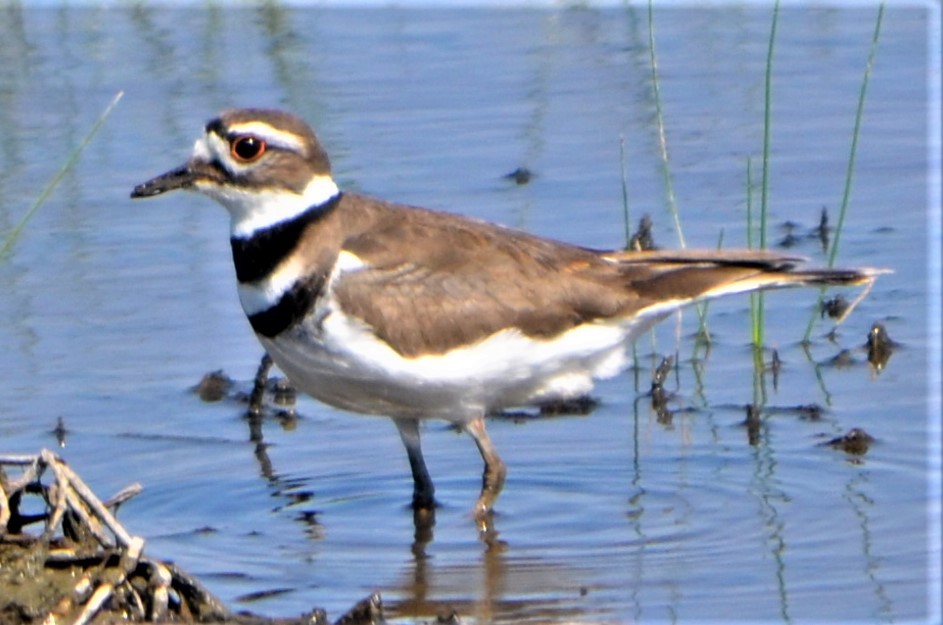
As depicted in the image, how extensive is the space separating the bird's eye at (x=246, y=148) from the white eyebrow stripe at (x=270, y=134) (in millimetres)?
20

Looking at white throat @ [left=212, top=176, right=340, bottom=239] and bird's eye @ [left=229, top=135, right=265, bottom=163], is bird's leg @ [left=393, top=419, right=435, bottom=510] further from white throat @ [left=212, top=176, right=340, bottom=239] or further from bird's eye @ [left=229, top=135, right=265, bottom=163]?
bird's eye @ [left=229, top=135, right=265, bottom=163]

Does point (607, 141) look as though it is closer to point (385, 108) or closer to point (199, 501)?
point (385, 108)

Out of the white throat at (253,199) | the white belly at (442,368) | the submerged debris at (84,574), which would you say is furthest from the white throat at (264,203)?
the submerged debris at (84,574)

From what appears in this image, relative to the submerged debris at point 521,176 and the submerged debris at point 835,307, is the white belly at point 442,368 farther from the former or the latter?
the submerged debris at point 521,176

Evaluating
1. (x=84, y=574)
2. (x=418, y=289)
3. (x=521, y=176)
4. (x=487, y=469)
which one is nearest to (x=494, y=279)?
(x=418, y=289)

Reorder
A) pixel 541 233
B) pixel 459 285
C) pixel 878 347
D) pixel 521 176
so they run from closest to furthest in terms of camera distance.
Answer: pixel 459 285, pixel 878 347, pixel 541 233, pixel 521 176

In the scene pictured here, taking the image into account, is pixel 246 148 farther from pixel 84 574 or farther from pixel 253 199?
pixel 84 574

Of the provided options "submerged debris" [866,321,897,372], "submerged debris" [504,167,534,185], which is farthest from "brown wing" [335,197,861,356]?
"submerged debris" [504,167,534,185]

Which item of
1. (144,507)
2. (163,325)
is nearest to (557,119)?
(163,325)

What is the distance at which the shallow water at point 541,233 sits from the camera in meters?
6.08

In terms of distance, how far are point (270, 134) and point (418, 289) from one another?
73 cm

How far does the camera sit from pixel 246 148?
6.49 m

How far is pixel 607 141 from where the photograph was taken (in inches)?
411

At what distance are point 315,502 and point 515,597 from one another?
117cm
